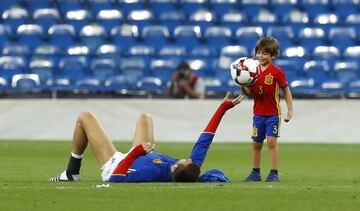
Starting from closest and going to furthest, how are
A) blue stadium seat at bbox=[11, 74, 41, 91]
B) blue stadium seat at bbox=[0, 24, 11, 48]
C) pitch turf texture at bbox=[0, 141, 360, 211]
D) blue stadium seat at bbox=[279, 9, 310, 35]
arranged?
pitch turf texture at bbox=[0, 141, 360, 211], blue stadium seat at bbox=[11, 74, 41, 91], blue stadium seat at bbox=[0, 24, 11, 48], blue stadium seat at bbox=[279, 9, 310, 35]

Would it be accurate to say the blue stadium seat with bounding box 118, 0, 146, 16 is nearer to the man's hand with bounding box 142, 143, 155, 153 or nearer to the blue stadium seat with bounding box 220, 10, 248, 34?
the blue stadium seat with bounding box 220, 10, 248, 34

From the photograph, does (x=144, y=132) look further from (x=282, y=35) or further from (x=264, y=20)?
(x=264, y=20)

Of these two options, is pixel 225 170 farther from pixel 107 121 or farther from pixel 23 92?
pixel 23 92

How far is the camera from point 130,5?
24.7m

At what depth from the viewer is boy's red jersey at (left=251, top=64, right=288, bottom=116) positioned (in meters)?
11.3

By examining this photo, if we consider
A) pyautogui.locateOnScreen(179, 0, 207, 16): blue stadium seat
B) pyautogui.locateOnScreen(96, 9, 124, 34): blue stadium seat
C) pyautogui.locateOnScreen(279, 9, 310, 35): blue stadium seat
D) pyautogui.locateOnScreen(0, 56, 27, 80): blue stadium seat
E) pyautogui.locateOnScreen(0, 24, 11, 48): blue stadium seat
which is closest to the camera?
pyautogui.locateOnScreen(0, 56, 27, 80): blue stadium seat

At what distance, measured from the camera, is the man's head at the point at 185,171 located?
33.3 feet

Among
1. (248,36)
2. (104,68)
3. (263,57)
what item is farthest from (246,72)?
(248,36)

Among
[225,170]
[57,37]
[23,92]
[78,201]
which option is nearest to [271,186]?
[78,201]

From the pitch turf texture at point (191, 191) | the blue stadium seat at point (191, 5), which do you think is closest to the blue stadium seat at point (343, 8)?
the blue stadium seat at point (191, 5)

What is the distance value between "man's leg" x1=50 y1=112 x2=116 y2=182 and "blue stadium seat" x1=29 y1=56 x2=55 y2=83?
39.6ft

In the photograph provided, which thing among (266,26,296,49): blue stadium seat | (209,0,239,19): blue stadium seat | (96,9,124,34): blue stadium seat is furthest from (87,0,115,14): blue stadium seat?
(266,26,296,49): blue stadium seat

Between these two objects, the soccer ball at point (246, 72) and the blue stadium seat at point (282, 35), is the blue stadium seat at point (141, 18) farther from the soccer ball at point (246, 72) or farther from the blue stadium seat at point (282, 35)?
the soccer ball at point (246, 72)

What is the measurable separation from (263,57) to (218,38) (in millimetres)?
12735
